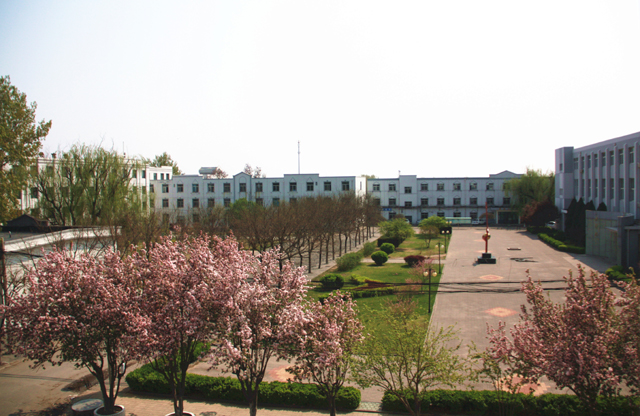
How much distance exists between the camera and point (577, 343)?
936 centimetres

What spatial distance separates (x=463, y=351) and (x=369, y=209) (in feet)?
136

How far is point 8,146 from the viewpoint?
21.9 meters

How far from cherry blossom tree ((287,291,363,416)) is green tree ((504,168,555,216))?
65395 millimetres

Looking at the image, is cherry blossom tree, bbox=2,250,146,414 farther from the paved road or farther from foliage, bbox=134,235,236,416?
the paved road

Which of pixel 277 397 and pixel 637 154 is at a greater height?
pixel 637 154

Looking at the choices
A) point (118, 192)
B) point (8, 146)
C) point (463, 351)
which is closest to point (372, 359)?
point (463, 351)

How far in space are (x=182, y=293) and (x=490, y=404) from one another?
9.29 meters

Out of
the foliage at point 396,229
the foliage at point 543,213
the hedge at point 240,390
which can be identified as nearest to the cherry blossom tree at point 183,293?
the hedge at point 240,390

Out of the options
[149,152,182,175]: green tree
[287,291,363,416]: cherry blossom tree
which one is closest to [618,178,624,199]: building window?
[287,291,363,416]: cherry blossom tree

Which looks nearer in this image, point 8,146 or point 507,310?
point 8,146

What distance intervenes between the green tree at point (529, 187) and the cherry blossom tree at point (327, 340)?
65395 millimetres

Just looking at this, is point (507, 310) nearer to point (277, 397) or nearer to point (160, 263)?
point (277, 397)

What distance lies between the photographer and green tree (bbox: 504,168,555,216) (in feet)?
231

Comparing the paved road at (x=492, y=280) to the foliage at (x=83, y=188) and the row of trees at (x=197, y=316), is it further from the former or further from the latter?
the foliage at (x=83, y=188)
